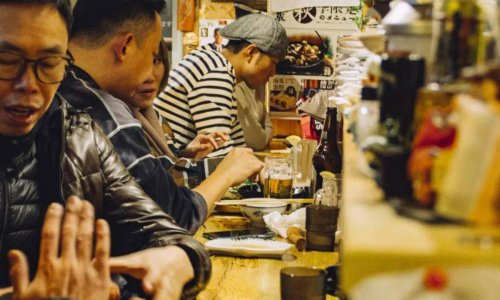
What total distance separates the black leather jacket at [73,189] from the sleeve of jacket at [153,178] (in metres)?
0.14

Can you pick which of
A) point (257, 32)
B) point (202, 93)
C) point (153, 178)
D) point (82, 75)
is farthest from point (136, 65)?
point (257, 32)

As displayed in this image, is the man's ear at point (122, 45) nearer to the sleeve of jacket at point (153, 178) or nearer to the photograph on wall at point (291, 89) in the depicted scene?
the sleeve of jacket at point (153, 178)

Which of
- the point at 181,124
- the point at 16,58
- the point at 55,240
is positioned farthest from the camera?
the point at 181,124

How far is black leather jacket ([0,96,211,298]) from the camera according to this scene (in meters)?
1.46

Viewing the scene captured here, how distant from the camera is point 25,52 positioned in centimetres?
140

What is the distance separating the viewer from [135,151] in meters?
1.85

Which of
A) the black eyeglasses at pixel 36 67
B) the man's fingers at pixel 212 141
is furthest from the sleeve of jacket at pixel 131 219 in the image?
the man's fingers at pixel 212 141

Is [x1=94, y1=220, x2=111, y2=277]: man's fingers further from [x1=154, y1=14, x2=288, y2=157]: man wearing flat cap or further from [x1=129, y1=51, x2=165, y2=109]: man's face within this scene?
[x1=154, y1=14, x2=288, y2=157]: man wearing flat cap

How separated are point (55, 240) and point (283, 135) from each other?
453 cm

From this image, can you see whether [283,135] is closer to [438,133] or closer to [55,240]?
Result: [55,240]

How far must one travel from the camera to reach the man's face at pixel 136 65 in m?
2.02

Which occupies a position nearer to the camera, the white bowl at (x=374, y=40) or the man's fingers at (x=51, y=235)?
the white bowl at (x=374, y=40)

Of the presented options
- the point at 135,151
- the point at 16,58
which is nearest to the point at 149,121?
the point at 135,151

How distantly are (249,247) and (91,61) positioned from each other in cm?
85
